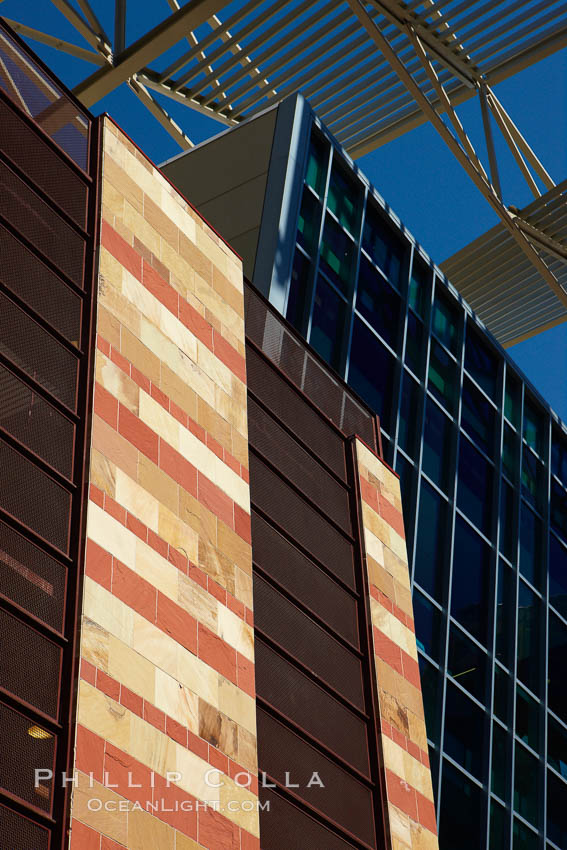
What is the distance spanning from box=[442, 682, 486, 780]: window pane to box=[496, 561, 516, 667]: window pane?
2.24 metres

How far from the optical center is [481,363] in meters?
30.1

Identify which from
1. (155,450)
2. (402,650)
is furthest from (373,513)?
(155,450)

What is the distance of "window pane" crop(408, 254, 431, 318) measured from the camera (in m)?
27.8

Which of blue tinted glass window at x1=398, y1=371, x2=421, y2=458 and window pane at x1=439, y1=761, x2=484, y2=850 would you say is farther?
blue tinted glass window at x1=398, y1=371, x2=421, y2=458

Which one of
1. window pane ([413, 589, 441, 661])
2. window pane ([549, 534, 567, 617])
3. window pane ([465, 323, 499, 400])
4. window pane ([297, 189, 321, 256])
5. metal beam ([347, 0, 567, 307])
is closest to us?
window pane ([413, 589, 441, 661])

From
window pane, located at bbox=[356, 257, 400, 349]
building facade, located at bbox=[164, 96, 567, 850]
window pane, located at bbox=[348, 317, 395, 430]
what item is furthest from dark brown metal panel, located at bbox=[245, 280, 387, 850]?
window pane, located at bbox=[356, 257, 400, 349]

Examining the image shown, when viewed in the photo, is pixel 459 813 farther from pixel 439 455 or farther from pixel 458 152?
pixel 458 152

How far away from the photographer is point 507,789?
23328 millimetres

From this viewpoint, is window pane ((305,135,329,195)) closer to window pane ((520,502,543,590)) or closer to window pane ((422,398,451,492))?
window pane ((422,398,451,492))

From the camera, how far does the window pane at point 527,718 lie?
82.3ft

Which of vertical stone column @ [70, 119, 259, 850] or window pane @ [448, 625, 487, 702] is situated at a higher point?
window pane @ [448, 625, 487, 702]

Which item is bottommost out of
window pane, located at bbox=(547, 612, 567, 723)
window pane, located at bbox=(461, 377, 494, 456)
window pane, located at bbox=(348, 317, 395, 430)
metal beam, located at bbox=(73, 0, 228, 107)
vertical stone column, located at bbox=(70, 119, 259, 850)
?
vertical stone column, located at bbox=(70, 119, 259, 850)

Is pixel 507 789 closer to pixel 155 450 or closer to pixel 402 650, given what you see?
pixel 402 650

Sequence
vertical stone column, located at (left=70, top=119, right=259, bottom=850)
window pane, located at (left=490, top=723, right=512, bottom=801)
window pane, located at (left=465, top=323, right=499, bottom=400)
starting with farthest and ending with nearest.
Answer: window pane, located at (left=465, top=323, right=499, bottom=400) → window pane, located at (left=490, top=723, right=512, bottom=801) → vertical stone column, located at (left=70, top=119, right=259, bottom=850)
